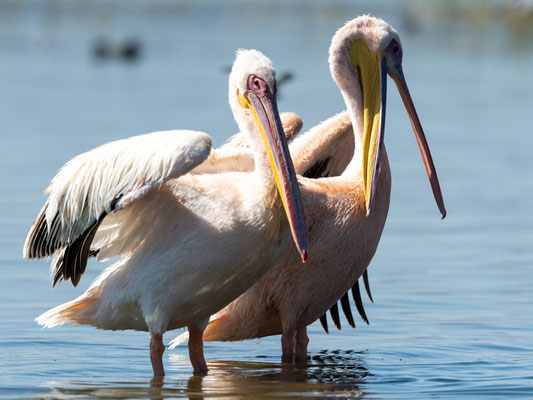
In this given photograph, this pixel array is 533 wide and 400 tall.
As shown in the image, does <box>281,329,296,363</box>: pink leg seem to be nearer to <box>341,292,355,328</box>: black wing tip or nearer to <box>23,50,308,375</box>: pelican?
<box>23,50,308,375</box>: pelican

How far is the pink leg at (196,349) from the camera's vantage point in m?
6.27

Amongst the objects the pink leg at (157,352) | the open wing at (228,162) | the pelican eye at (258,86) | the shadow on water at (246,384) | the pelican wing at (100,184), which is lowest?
the shadow on water at (246,384)

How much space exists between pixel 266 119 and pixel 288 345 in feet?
4.81

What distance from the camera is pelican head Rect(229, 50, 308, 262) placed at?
5500 millimetres

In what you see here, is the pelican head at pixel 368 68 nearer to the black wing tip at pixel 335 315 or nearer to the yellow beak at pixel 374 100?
the yellow beak at pixel 374 100

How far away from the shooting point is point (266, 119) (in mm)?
5719

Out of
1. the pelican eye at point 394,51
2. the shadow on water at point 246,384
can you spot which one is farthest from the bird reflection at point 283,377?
the pelican eye at point 394,51

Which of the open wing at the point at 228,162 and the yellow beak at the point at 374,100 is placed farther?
the yellow beak at the point at 374,100

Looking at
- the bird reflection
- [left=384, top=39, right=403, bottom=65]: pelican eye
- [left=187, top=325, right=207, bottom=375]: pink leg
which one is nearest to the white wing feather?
[left=187, top=325, right=207, bottom=375]: pink leg

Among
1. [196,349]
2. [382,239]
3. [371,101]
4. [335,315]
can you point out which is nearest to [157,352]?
[196,349]

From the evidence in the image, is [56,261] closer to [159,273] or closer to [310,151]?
[159,273]

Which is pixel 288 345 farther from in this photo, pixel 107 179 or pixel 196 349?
pixel 107 179

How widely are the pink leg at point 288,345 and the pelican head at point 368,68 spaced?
1099 millimetres

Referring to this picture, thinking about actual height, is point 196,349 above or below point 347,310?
below
